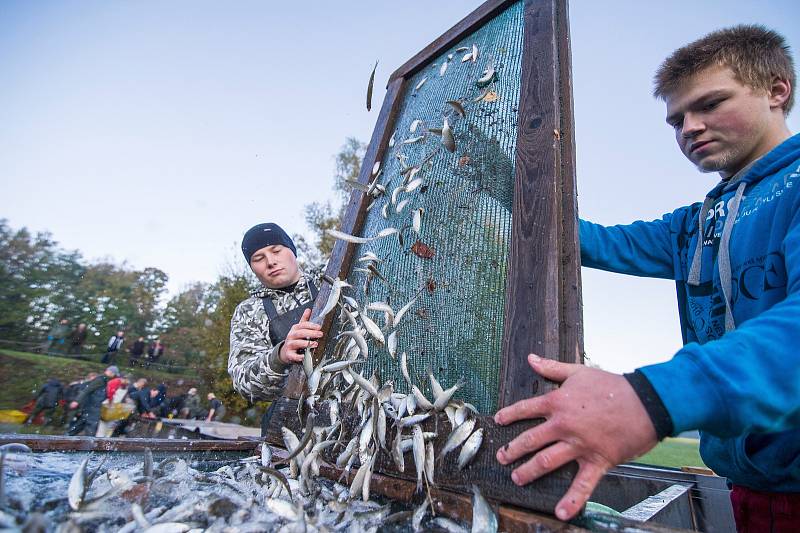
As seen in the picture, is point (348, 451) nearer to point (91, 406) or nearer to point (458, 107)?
point (458, 107)

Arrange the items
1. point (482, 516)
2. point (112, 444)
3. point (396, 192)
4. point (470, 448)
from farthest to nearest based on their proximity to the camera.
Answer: point (396, 192), point (112, 444), point (470, 448), point (482, 516)

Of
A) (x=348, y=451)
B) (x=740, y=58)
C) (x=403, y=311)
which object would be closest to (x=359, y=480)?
(x=348, y=451)

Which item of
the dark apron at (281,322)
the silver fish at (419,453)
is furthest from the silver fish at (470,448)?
the dark apron at (281,322)

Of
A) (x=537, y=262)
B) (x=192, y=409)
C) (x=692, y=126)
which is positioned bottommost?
(x=192, y=409)

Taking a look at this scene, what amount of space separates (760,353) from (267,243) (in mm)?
3436

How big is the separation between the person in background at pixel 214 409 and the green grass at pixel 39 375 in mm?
3898

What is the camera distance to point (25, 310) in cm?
2506

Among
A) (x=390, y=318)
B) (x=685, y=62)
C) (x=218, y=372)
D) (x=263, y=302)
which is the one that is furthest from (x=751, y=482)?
(x=218, y=372)

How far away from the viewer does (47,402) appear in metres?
11.9

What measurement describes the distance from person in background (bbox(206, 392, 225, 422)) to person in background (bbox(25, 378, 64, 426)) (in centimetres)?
447

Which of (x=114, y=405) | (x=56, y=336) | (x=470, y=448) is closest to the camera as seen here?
(x=470, y=448)

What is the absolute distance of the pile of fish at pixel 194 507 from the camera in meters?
1.25

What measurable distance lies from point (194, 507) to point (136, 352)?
21214 mm

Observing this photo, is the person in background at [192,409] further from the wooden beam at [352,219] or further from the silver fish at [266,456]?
the silver fish at [266,456]
